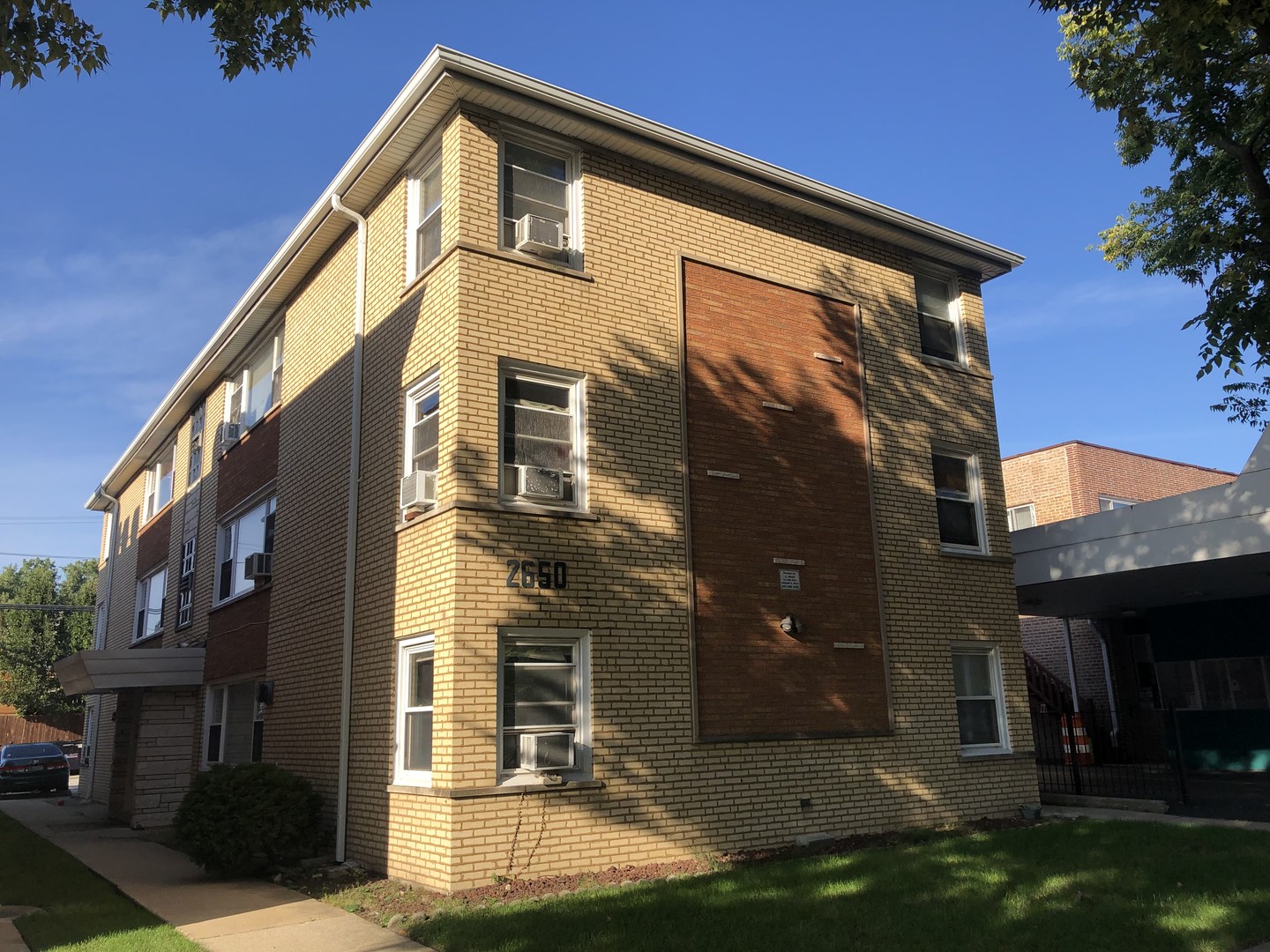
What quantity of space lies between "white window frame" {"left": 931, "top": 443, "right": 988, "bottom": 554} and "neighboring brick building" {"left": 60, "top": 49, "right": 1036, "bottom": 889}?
44 millimetres

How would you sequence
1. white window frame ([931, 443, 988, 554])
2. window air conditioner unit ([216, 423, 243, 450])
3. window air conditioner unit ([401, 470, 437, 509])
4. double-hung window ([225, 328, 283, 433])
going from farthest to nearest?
1. window air conditioner unit ([216, 423, 243, 450])
2. double-hung window ([225, 328, 283, 433])
3. white window frame ([931, 443, 988, 554])
4. window air conditioner unit ([401, 470, 437, 509])

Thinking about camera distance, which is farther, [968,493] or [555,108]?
[968,493]

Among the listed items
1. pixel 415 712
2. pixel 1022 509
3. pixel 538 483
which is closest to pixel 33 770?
pixel 415 712

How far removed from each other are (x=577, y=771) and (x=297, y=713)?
5.26 metres

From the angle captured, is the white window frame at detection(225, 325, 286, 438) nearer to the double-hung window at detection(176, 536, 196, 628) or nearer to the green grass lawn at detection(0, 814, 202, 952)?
the double-hung window at detection(176, 536, 196, 628)

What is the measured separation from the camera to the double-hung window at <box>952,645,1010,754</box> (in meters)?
14.5

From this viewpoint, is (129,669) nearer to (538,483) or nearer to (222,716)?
(222,716)

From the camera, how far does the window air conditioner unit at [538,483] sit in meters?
11.1

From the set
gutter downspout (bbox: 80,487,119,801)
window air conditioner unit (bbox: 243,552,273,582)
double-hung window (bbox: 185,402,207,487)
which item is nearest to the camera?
window air conditioner unit (bbox: 243,552,273,582)

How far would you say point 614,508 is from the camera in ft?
38.4

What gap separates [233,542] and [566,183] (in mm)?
9947

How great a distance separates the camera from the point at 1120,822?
1262 cm

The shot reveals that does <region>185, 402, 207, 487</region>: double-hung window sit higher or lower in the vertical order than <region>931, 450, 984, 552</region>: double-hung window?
higher

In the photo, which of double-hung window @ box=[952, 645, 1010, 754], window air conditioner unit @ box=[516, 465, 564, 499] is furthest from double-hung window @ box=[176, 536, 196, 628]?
double-hung window @ box=[952, 645, 1010, 754]
